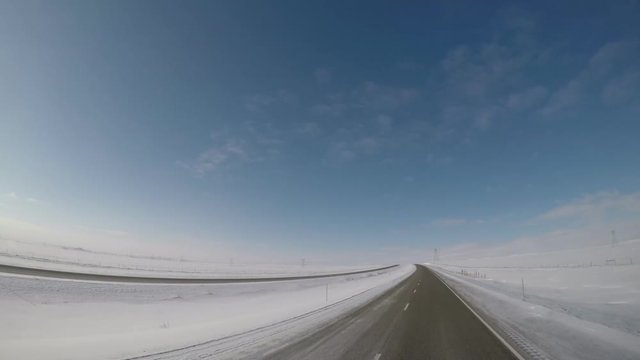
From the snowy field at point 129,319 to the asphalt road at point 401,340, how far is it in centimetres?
117

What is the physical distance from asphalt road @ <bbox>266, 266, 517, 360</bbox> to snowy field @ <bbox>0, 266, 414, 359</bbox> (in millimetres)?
1174

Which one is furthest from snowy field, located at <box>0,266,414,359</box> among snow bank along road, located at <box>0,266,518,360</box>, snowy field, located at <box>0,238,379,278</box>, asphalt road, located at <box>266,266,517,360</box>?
snowy field, located at <box>0,238,379,278</box>

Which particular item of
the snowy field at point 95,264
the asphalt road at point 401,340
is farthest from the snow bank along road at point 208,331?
the snowy field at point 95,264

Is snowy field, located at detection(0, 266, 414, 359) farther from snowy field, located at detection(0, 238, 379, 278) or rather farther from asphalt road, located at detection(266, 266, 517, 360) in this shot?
snowy field, located at detection(0, 238, 379, 278)

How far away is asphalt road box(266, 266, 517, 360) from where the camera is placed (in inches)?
312

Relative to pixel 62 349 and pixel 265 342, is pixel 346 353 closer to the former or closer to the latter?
pixel 265 342

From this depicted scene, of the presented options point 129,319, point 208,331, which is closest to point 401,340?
point 208,331

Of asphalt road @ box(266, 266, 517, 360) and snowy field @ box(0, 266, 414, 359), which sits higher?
asphalt road @ box(266, 266, 517, 360)

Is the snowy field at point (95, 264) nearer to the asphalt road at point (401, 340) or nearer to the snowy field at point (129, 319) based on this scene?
the snowy field at point (129, 319)

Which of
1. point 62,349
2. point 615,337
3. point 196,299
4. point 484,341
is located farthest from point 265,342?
point 196,299

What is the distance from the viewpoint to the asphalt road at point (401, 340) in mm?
7934

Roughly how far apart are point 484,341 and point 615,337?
12.1 ft

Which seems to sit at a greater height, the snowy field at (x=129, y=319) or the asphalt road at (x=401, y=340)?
the asphalt road at (x=401, y=340)

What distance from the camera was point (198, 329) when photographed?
12.6 metres
